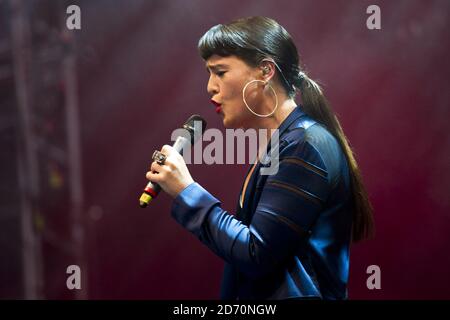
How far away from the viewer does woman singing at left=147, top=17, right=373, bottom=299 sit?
42.7 inches

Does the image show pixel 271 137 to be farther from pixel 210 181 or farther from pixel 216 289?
pixel 216 289

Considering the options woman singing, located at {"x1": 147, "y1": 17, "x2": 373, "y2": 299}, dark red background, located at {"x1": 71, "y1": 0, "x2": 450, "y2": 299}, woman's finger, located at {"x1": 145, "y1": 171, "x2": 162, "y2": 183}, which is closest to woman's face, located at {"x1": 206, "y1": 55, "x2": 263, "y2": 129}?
woman singing, located at {"x1": 147, "y1": 17, "x2": 373, "y2": 299}

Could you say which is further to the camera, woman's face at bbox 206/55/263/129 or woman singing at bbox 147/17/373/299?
woman's face at bbox 206/55/263/129

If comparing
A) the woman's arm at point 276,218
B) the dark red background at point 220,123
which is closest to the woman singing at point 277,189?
the woman's arm at point 276,218

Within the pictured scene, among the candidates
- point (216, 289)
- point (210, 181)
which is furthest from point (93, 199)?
point (216, 289)

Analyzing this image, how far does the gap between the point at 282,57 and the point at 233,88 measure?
6.0 inches

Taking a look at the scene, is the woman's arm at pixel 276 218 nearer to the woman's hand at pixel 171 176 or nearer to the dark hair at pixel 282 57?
the woman's hand at pixel 171 176

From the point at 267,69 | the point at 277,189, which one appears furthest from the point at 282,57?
the point at 277,189

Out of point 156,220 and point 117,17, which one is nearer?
point 117,17

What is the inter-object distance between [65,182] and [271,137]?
1.84 m

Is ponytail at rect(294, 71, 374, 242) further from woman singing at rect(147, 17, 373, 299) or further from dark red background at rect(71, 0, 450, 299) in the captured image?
dark red background at rect(71, 0, 450, 299)

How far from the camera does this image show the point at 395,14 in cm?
261

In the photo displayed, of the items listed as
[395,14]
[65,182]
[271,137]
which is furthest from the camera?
[65,182]

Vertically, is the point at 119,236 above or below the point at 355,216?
below
